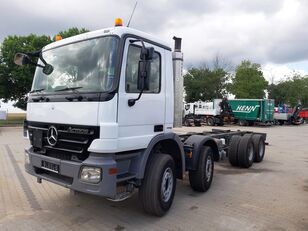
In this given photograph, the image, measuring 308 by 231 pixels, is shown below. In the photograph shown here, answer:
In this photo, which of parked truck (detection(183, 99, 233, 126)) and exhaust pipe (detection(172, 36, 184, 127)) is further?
parked truck (detection(183, 99, 233, 126))

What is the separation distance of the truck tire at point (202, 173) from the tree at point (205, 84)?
157 ft

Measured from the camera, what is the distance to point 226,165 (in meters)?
8.91

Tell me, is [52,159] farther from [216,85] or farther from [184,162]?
[216,85]

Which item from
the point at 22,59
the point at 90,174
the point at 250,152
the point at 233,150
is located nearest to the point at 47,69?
the point at 22,59

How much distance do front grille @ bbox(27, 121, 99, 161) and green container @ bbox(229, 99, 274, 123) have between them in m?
29.2

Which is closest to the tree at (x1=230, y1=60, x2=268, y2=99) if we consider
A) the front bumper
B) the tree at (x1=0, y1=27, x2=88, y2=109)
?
the tree at (x1=0, y1=27, x2=88, y2=109)

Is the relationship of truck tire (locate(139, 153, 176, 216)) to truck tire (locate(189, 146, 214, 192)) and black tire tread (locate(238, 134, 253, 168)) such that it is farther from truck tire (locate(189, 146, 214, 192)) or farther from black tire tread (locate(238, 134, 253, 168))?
black tire tread (locate(238, 134, 253, 168))

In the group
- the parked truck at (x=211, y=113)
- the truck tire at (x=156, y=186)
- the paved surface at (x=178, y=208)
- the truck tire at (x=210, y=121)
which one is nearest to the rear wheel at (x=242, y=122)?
the parked truck at (x=211, y=113)

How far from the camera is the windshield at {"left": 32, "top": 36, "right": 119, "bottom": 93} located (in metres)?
3.79

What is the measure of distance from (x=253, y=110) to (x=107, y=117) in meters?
29.7

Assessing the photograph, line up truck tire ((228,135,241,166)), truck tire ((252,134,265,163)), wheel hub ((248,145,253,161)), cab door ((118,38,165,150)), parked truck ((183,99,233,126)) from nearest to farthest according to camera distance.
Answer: cab door ((118,38,165,150))
truck tire ((228,135,241,166))
wheel hub ((248,145,253,161))
truck tire ((252,134,265,163))
parked truck ((183,99,233,126))

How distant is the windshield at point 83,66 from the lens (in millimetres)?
3785

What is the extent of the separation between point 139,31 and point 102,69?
932mm

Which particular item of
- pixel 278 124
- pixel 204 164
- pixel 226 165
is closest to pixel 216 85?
pixel 278 124
